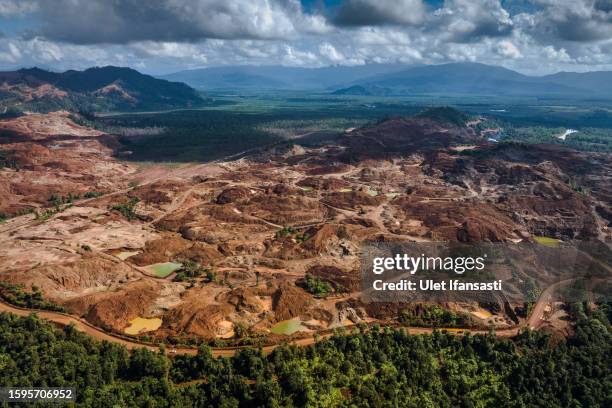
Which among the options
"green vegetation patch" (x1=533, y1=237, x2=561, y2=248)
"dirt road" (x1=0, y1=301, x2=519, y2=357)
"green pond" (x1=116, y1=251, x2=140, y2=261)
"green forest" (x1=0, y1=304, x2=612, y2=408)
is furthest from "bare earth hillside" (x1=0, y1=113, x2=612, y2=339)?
"green forest" (x1=0, y1=304, x2=612, y2=408)

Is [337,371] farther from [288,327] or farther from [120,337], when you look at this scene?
[120,337]

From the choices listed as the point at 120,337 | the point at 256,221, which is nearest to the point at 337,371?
the point at 120,337

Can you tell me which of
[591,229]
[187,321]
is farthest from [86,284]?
[591,229]

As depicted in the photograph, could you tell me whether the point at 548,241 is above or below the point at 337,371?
above

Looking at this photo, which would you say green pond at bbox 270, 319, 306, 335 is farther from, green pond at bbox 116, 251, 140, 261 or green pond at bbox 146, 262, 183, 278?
green pond at bbox 116, 251, 140, 261

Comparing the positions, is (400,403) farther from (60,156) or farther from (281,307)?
(60,156)

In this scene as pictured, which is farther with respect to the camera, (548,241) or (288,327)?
(548,241)

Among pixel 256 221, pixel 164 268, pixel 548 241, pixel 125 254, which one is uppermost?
pixel 256 221
